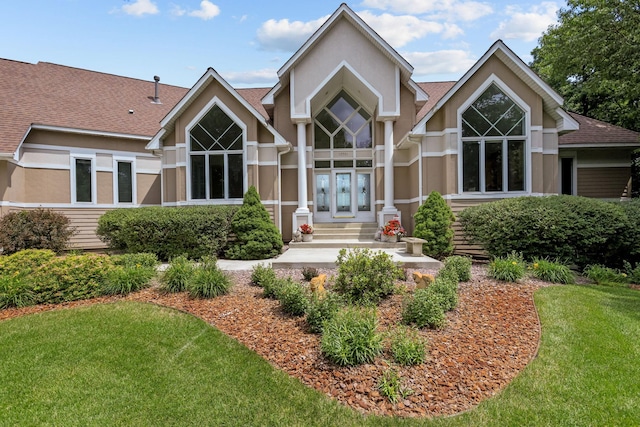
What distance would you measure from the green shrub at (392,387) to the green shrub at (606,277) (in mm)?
7175

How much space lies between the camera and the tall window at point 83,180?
14.7 metres

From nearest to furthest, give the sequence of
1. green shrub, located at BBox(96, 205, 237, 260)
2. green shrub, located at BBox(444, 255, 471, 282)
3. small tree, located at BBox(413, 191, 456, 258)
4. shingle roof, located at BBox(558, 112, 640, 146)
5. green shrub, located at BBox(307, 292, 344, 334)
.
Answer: green shrub, located at BBox(307, 292, 344, 334)
green shrub, located at BBox(444, 255, 471, 282)
small tree, located at BBox(413, 191, 456, 258)
green shrub, located at BBox(96, 205, 237, 260)
shingle roof, located at BBox(558, 112, 640, 146)

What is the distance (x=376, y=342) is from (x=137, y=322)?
3.65m

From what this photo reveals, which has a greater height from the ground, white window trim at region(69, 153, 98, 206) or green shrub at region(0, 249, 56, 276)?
white window trim at region(69, 153, 98, 206)

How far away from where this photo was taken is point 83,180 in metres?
14.9

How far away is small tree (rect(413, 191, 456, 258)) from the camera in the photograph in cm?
1032

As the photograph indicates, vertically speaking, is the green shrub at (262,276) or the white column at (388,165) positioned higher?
the white column at (388,165)

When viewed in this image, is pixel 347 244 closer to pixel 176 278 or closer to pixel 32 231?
pixel 176 278

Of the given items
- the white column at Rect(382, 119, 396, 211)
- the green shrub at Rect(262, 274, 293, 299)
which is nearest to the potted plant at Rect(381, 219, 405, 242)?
the white column at Rect(382, 119, 396, 211)

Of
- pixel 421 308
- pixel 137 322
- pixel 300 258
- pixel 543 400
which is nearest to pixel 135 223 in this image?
pixel 300 258

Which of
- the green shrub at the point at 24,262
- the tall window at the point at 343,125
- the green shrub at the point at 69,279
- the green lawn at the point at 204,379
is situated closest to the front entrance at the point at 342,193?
the tall window at the point at 343,125

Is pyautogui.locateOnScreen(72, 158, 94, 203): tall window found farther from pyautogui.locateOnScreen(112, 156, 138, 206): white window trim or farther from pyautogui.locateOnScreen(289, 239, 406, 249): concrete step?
pyautogui.locateOnScreen(289, 239, 406, 249): concrete step

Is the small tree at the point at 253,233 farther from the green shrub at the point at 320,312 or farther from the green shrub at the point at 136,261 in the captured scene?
the green shrub at the point at 320,312

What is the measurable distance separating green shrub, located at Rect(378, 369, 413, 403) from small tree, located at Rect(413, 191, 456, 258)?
7.19m
